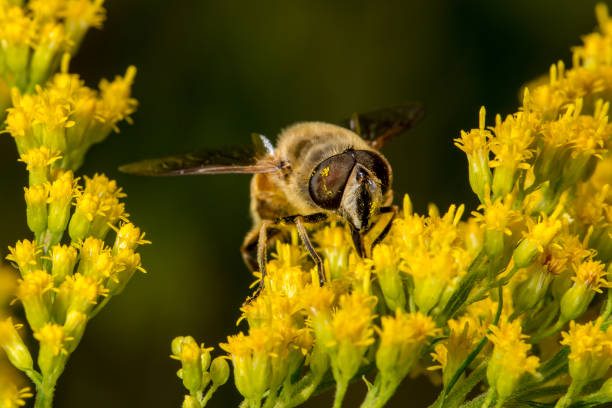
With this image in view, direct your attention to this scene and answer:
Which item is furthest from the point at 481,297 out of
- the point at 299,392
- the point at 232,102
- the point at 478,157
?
the point at 232,102

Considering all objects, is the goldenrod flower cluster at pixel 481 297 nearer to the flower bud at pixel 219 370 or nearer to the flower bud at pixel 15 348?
the flower bud at pixel 219 370

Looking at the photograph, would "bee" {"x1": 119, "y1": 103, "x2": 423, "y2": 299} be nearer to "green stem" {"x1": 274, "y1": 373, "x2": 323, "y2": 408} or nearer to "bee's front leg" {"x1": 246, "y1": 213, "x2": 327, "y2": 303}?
"bee's front leg" {"x1": 246, "y1": 213, "x2": 327, "y2": 303}

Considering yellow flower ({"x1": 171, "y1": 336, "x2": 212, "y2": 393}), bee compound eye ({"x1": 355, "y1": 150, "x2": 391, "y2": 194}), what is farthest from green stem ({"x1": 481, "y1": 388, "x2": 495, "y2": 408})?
bee compound eye ({"x1": 355, "y1": 150, "x2": 391, "y2": 194})

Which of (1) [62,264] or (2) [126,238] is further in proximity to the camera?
(2) [126,238]

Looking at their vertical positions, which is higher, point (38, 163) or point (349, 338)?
point (38, 163)

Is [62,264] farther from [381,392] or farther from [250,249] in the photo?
[250,249]

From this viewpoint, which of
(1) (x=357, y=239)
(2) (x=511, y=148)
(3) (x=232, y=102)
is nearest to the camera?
(2) (x=511, y=148)

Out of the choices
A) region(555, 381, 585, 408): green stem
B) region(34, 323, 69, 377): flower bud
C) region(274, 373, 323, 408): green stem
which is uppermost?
region(34, 323, 69, 377): flower bud

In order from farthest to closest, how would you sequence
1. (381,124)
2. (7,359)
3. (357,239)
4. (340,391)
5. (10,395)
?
(381,124) → (357,239) → (7,359) → (340,391) → (10,395)
